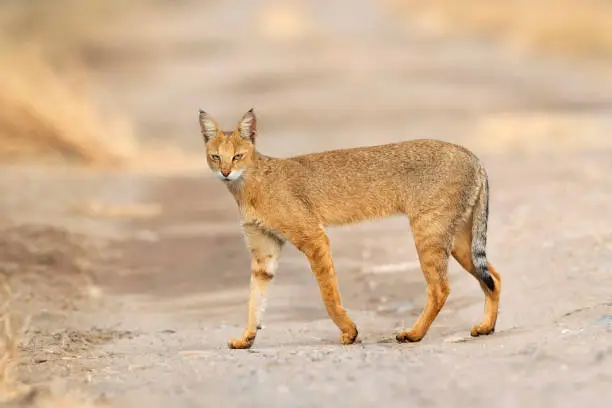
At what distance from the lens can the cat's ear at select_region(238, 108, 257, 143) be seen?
23.1 ft

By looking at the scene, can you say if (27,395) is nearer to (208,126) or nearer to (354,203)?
(208,126)

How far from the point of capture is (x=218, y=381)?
5.37 m

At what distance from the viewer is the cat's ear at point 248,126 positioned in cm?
705

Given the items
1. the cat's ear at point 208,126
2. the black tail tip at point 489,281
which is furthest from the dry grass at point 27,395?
the black tail tip at point 489,281

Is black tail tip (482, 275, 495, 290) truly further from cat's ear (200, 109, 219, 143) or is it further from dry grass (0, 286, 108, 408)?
dry grass (0, 286, 108, 408)

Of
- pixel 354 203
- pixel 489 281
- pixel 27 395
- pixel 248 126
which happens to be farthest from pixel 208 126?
pixel 27 395

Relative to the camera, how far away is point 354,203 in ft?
23.0

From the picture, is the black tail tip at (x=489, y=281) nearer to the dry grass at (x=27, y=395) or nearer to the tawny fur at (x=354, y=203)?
the tawny fur at (x=354, y=203)

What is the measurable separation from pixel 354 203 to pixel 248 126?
0.84m

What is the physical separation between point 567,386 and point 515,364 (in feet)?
1.42

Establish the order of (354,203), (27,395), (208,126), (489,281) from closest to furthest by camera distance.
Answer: (27,395) < (489,281) < (354,203) < (208,126)

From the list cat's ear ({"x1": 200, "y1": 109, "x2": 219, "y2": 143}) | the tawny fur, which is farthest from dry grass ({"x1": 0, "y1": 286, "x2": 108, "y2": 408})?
cat's ear ({"x1": 200, "y1": 109, "x2": 219, "y2": 143})

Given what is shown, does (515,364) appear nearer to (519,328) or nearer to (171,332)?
(519,328)

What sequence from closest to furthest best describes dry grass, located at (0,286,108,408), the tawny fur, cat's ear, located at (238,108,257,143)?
dry grass, located at (0,286,108,408) → the tawny fur → cat's ear, located at (238,108,257,143)
